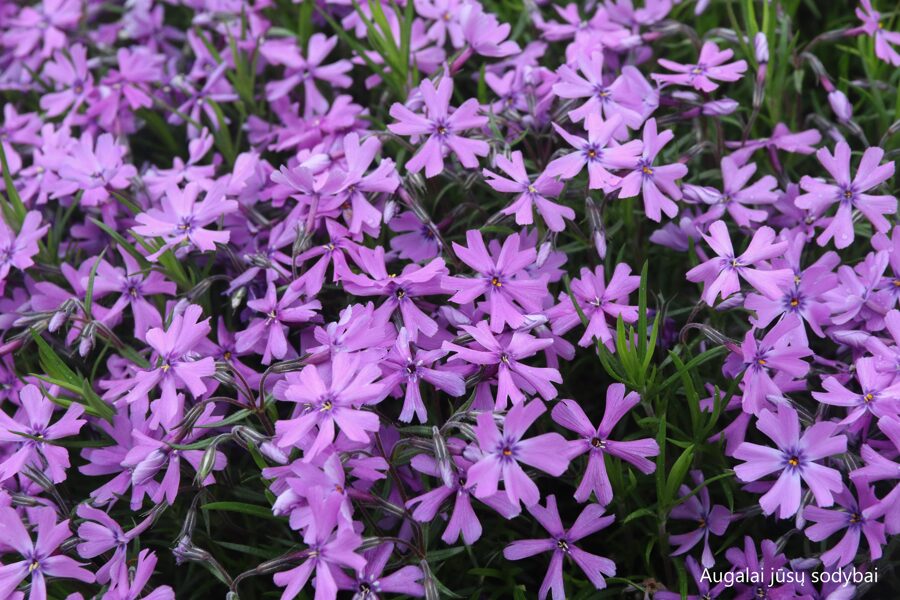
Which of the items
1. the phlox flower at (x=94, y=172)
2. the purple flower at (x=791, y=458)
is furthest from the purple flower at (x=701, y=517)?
the phlox flower at (x=94, y=172)

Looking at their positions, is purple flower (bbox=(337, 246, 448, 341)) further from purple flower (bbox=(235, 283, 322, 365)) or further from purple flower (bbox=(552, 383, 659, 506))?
purple flower (bbox=(552, 383, 659, 506))

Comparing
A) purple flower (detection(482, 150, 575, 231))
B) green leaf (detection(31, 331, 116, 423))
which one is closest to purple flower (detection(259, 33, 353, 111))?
purple flower (detection(482, 150, 575, 231))

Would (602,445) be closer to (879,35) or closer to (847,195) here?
(847,195)

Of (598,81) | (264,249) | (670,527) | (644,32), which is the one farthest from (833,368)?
(264,249)

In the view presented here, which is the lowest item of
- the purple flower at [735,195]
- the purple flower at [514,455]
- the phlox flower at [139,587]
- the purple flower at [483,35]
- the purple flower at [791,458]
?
the phlox flower at [139,587]

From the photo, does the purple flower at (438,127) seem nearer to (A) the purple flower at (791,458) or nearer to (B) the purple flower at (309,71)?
(B) the purple flower at (309,71)

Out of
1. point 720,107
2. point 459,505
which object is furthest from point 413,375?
point 720,107
